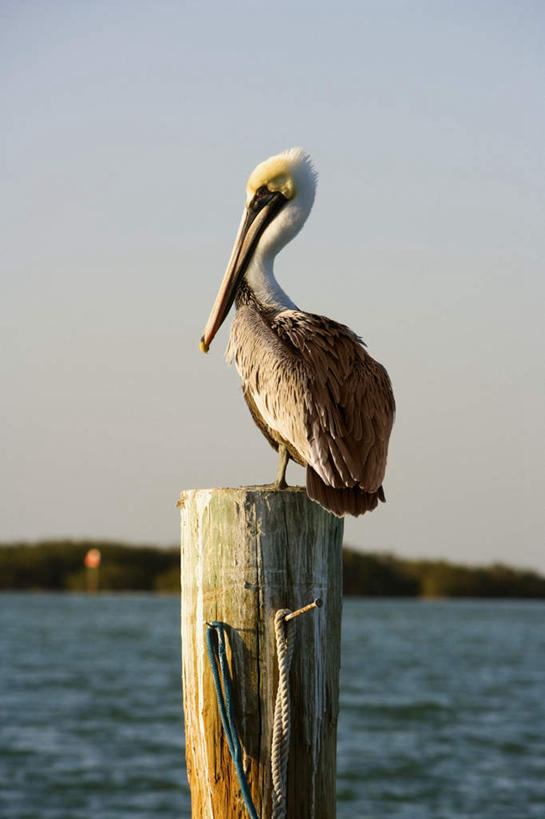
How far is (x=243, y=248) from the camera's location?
15.1 feet

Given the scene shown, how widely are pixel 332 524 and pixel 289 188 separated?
184cm

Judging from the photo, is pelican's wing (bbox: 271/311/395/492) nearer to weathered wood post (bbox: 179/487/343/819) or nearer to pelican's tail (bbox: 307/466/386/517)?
pelican's tail (bbox: 307/466/386/517)

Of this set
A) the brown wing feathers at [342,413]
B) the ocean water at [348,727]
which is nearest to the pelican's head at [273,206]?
the brown wing feathers at [342,413]

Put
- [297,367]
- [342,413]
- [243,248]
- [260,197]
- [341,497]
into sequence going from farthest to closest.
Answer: [260,197], [243,248], [297,367], [342,413], [341,497]

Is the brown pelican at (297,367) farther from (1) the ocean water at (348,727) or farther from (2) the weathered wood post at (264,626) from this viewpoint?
(1) the ocean water at (348,727)

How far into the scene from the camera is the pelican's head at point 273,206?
458 cm

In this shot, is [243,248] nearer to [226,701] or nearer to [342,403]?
[342,403]

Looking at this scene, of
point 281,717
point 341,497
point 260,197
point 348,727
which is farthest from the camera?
point 348,727

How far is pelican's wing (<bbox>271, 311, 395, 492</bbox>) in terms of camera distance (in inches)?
140

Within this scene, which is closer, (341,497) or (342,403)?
(341,497)

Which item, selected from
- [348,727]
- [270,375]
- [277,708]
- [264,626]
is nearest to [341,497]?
[264,626]

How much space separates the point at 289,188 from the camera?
467cm

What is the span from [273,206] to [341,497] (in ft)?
5.67

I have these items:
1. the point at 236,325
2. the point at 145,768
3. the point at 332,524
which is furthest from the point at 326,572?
the point at 145,768
